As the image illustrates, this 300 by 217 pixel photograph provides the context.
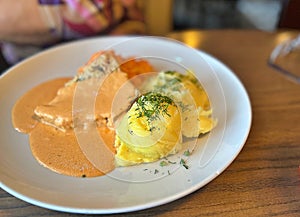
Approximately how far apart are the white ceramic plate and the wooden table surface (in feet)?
0.10

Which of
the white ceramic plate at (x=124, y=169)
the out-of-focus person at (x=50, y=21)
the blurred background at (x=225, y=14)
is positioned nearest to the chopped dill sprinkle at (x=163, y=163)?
the white ceramic plate at (x=124, y=169)

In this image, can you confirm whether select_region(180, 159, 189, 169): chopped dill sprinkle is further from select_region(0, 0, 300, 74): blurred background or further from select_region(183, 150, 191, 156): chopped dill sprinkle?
select_region(0, 0, 300, 74): blurred background

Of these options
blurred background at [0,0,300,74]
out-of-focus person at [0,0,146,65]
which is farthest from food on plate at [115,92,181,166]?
blurred background at [0,0,300,74]

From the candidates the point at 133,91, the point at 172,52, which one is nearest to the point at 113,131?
the point at 133,91

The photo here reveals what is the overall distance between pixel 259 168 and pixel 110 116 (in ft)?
1.16

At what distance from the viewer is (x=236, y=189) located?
672 mm

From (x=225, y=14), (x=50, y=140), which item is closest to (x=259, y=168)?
(x=50, y=140)

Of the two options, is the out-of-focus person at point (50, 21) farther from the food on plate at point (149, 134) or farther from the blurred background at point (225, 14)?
the blurred background at point (225, 14)

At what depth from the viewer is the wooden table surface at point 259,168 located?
0.63m

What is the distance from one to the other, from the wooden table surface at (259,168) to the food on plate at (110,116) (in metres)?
0.11

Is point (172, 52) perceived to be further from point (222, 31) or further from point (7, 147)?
point (7, 147)

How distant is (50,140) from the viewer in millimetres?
775

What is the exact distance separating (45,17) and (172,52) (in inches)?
17.0

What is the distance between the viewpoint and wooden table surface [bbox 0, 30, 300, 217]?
633 millimetres
